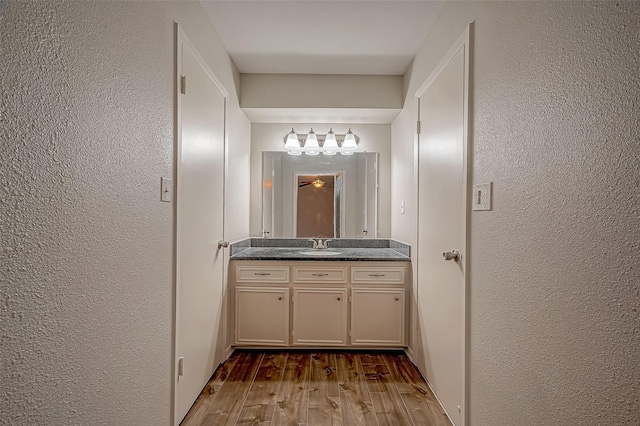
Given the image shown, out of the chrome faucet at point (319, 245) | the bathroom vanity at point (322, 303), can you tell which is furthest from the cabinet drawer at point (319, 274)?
the chrome faucet at point (319, 245)

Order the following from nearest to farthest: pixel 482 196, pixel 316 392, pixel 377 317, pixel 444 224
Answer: pixel 482 196 < pixel 444 224 < pixel 316 392 < pixel 377 317

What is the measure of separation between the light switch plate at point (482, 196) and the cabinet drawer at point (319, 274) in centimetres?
143

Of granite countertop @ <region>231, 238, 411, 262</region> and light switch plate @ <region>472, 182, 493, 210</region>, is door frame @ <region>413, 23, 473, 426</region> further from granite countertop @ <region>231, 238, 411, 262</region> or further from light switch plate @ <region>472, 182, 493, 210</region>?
granite countertop @ <region>231, 238, 411, 262</region>

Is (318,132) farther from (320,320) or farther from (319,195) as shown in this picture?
(320,320)

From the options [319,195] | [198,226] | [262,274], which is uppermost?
[319,195]

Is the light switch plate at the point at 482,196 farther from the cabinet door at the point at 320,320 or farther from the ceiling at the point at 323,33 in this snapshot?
the cabinet door at the point at 320,320

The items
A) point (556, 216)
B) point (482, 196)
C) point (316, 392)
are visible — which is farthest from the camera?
point (316, 392)

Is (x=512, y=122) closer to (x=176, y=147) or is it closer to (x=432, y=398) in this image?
(x=176, y=147)

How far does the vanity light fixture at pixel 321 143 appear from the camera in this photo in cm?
330

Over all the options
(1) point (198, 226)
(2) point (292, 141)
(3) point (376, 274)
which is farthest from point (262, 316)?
(2) point (292, 141)

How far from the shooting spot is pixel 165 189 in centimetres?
151

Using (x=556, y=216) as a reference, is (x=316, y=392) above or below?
below

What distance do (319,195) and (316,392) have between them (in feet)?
6.00

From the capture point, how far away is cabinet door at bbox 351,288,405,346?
2.72 m
